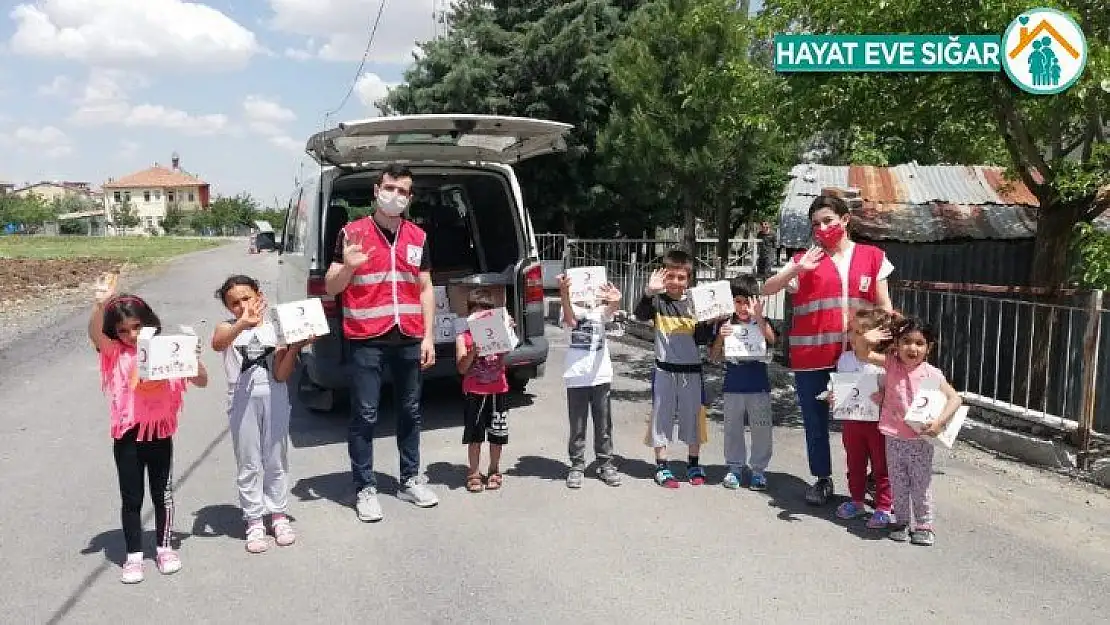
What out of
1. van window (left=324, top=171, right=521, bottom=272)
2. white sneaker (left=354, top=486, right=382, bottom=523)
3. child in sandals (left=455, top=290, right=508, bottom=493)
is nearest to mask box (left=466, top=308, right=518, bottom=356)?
child in sandals (left=455, top=290, right=508, bottom=493)

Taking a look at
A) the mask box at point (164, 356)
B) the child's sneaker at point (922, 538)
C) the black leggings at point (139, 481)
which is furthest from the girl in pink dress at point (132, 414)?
the child's sneaker at point (922, 538)

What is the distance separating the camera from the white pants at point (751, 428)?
498 centimetres

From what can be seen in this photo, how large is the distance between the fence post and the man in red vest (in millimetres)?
4077

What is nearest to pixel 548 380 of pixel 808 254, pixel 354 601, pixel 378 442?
pixel 378 442

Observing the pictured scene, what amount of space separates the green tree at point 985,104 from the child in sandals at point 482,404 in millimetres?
3657

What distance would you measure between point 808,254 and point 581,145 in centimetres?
1420

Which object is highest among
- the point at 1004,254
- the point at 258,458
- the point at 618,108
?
the point at 618,108

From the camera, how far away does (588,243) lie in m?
14.8

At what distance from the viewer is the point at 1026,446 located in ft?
18.8

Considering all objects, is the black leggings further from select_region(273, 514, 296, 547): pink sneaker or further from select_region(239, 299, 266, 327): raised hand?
select_region(239, 299, 266, 327): raised hand

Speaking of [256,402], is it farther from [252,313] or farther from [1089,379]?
[1089,379]

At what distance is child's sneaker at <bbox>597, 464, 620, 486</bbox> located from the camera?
199 inches

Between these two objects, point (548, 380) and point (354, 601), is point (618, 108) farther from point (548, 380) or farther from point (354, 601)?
point (354, 601)

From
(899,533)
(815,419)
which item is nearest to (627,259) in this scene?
(815,419)
